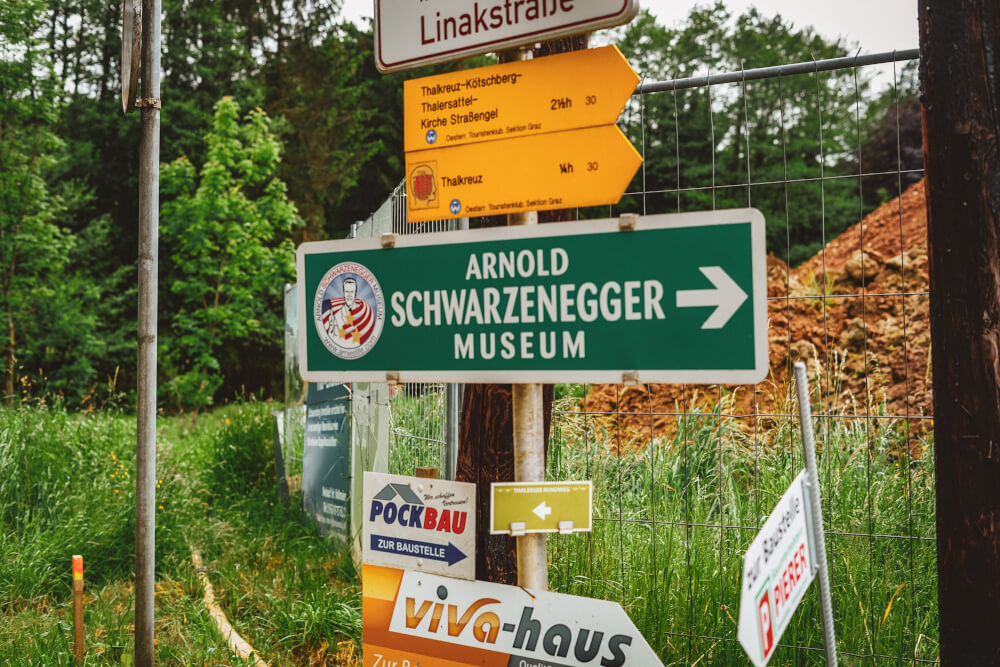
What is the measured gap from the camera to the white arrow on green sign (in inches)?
68.5

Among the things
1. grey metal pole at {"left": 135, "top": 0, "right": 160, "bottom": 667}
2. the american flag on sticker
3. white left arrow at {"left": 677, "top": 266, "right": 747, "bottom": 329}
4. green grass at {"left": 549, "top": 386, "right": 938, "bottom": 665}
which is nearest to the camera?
white left arrow at {"left": 677, "top": 266, "right": 747, "bottom": 329}

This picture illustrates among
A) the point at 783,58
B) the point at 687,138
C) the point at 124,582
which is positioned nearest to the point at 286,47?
the point at 687,138

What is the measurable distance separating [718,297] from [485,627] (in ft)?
3.20

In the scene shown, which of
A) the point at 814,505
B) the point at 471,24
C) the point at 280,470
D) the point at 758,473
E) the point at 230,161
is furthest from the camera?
the point at 230,161

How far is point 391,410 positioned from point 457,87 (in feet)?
9.22

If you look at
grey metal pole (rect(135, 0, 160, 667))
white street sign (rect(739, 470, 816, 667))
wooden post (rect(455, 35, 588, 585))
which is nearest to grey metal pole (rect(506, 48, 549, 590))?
wooden post (rect(455, 35, 588, 585))

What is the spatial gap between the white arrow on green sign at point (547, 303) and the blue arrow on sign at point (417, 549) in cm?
44

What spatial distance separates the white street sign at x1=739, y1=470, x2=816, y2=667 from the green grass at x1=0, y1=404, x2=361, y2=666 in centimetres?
287

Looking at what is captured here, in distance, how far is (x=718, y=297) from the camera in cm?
175

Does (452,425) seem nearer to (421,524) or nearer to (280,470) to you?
(421,524)

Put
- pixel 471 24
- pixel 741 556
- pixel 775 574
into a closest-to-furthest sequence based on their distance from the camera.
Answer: pixel 775 574, pixel 471 24, pixel 741 556

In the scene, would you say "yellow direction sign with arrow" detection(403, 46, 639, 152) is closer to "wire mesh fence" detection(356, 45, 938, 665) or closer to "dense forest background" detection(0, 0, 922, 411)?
"wire mesh fence" detection(356, 45, 938, 665)

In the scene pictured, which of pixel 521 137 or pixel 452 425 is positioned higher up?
pixel 521 137

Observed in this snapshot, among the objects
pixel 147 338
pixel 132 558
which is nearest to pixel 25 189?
pixel 132 558
